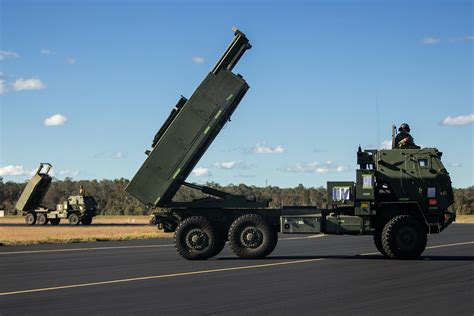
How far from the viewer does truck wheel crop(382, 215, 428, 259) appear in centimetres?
1930

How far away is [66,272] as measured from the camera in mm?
16547

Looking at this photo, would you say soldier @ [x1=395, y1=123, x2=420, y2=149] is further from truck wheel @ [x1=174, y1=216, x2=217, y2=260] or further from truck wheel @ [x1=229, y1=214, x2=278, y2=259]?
truck wheel @ [x1=174, y1=216, x2=217, y2=260]

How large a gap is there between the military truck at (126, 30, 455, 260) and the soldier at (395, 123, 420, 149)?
1.27 feet

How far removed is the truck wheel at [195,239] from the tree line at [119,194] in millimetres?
62862

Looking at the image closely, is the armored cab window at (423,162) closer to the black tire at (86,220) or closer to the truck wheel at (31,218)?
the black tire at (86,220)

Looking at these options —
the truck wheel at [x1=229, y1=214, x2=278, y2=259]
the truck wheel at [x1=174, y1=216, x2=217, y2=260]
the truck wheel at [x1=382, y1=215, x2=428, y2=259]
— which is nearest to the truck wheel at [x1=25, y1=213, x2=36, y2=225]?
the truck wheel at [x1=174, y1=216, x2=217, y2=260]

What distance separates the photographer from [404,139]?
20.5m

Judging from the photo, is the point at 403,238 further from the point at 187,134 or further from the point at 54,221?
the point at 54,221

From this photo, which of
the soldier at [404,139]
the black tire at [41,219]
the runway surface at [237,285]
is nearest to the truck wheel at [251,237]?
the runway surface at [237,285]

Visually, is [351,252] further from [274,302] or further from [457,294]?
[274,302]

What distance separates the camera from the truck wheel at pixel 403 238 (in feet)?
63.3

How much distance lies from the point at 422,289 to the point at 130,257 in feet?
33.4

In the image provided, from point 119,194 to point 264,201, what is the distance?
3119 inches

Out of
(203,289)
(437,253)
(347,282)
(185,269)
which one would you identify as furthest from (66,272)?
(437,253)
